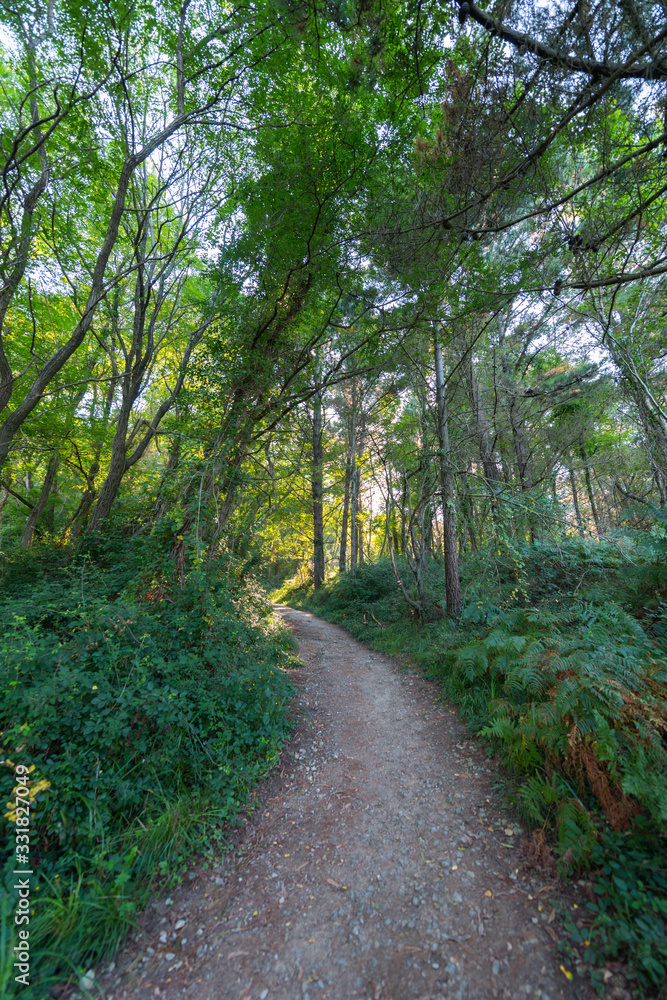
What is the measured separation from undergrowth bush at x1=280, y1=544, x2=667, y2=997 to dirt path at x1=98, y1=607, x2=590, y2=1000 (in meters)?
0.31

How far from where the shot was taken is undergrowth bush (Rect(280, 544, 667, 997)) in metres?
2.06

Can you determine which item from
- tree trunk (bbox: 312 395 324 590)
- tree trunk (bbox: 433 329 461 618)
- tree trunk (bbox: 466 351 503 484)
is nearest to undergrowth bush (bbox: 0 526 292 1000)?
tree trunk (bbox: 433 329 461 618)

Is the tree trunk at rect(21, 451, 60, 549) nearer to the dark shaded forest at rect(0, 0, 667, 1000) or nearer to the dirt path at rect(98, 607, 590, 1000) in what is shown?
the dark shaded forest at rect(0, 0, 667, 1000)

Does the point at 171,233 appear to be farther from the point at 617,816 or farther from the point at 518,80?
the point at 617,816

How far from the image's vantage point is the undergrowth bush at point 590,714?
206cm

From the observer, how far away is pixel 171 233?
8.47m

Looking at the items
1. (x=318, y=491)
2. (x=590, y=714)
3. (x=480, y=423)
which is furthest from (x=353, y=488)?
(x=590, y=714)

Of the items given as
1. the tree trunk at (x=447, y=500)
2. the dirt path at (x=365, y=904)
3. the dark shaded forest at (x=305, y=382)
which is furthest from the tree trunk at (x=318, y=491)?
the dirt path at (x=365, y=904)

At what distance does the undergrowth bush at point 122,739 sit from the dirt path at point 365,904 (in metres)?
0.34

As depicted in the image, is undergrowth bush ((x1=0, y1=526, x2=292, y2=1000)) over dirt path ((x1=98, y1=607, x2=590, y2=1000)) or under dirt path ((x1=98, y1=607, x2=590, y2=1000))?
over

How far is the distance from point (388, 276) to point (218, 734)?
263 inches

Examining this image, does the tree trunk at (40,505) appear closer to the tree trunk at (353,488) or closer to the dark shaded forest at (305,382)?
the dark shaded forest at (305,382)

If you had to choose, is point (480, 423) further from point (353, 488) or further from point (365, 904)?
point (365, 904)

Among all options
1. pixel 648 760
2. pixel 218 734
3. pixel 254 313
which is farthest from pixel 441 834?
pixel 254 313
